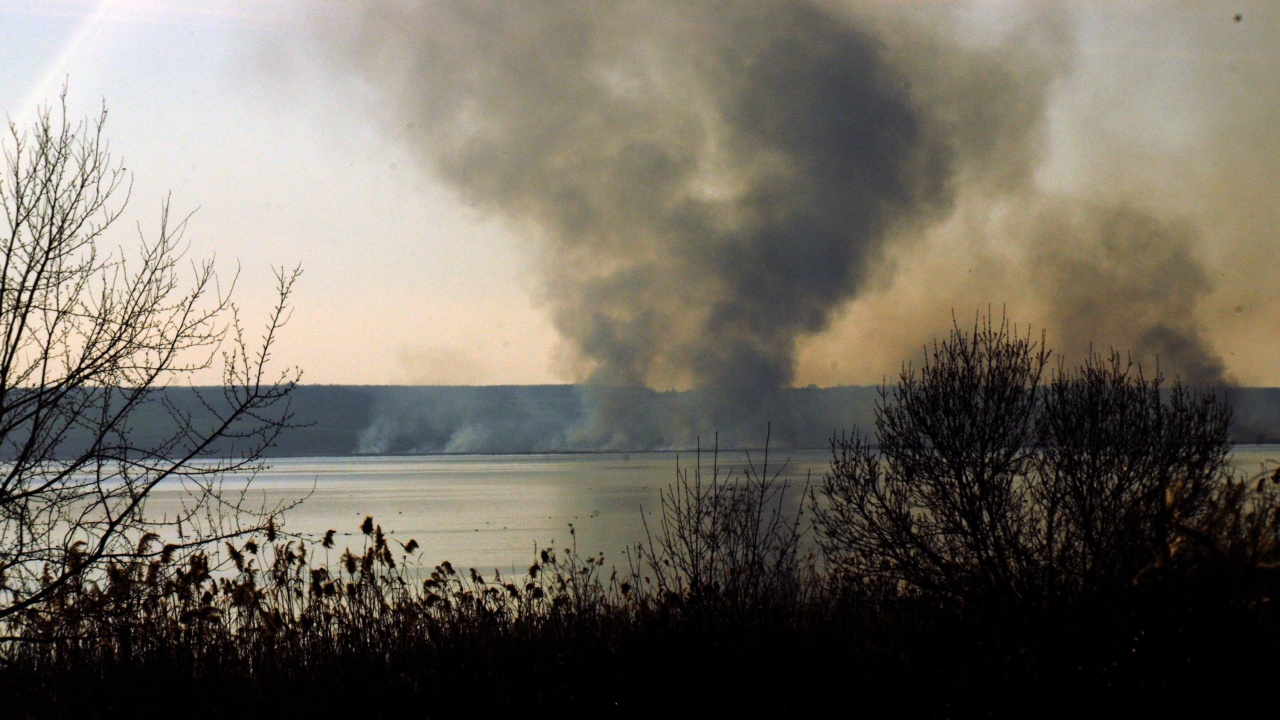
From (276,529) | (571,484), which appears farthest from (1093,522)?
(571,484)

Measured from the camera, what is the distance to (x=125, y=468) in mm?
8508

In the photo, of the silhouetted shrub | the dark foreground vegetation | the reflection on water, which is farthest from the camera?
the reflection on water

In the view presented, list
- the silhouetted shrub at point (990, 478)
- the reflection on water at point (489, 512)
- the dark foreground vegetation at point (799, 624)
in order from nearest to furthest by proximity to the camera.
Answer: the dark foreground vegetation at point (799, 624), the silhouetted shrub at point (990, 478), the reflection on water at point (489, 512)

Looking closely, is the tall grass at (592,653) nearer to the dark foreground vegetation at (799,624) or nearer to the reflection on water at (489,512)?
the dark foreground vegetation at (799,624)

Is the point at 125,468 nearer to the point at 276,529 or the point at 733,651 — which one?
the point at 276,529

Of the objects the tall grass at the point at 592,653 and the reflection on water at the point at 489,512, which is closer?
the tall grass at the point at 592,653

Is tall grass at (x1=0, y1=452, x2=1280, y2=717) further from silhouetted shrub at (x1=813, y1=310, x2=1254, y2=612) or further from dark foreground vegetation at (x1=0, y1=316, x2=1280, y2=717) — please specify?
silhouetted shrub at (x1=813, y1=310, x2=1254, y2=612)

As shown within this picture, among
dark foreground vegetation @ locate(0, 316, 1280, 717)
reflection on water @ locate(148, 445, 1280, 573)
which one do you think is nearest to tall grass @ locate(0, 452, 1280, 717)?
dark foreground vegetation @ locate(0, 316, 1280, 717)

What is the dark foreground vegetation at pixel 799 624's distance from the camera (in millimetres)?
7410

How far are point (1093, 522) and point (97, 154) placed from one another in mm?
14369

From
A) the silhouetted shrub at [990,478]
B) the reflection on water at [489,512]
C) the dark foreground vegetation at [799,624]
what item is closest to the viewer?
the dark foreground vegetation at [799,624]

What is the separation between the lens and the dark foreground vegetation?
7410 millimetres

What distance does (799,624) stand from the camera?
11570 millimetres

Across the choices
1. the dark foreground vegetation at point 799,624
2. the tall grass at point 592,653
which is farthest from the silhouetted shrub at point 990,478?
the tall grass at point 592,653
